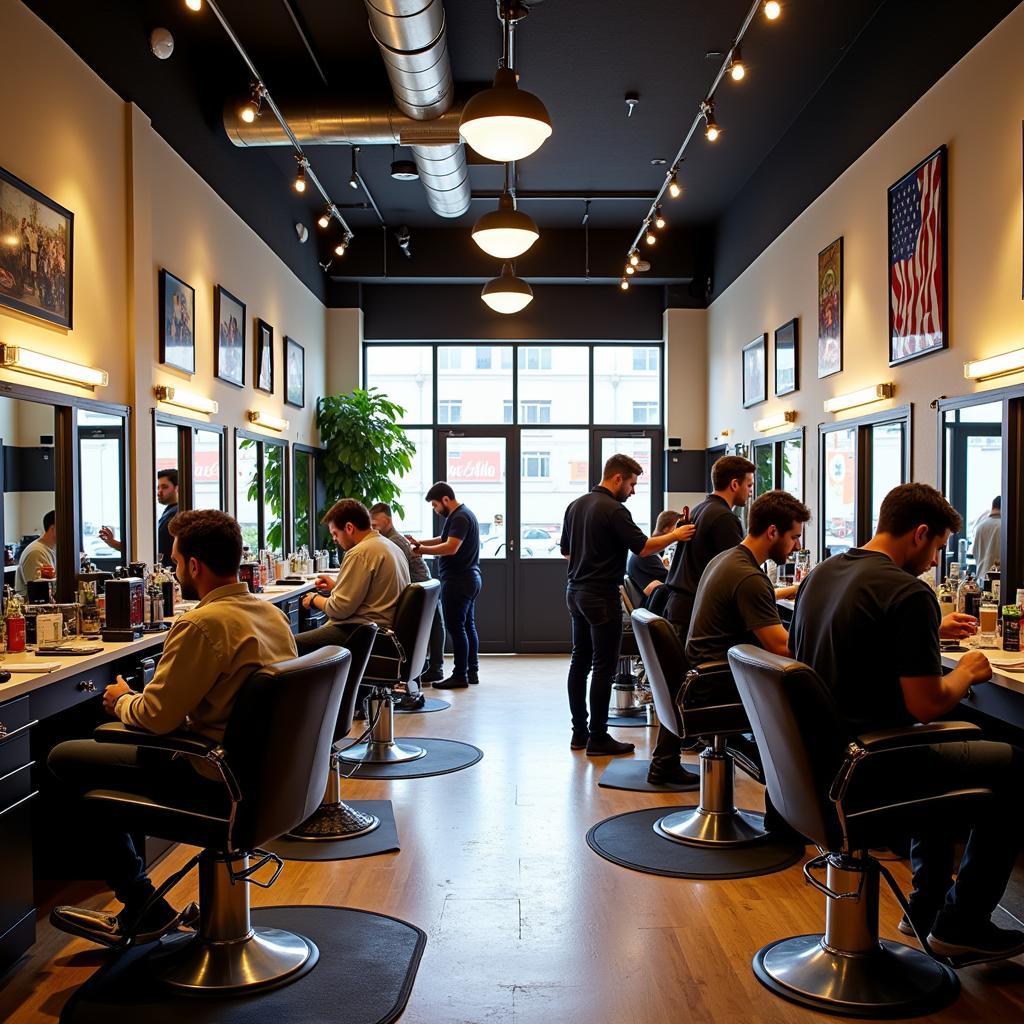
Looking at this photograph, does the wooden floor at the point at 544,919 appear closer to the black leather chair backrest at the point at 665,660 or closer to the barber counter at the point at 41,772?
the barber counter at the point at 41,772

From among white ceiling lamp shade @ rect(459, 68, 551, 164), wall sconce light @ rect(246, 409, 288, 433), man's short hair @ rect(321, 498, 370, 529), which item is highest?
white ceiling lamp shade @ rect(459, 68, 551, 164)

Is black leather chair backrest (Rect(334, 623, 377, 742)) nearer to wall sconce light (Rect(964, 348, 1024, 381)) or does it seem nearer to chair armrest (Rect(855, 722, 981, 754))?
chair armrest (Rect(855, 722, 981, 754))

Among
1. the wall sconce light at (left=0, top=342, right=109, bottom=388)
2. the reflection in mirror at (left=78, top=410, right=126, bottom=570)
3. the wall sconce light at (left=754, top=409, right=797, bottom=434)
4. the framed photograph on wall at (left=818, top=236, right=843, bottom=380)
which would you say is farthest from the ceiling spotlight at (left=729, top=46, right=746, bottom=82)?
the reflection in mirror at (left=78, top=410, right=126, bottom=570)

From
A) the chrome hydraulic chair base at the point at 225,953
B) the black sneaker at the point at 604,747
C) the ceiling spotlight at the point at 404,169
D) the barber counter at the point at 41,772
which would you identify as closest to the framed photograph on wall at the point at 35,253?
the barber counter at the point at 41,772

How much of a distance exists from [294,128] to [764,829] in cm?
489

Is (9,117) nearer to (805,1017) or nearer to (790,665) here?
(790,665)

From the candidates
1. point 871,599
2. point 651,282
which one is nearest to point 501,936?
point 871,599

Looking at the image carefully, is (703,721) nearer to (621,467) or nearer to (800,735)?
(800,735)

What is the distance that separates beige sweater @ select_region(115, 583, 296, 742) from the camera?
2.73 meters

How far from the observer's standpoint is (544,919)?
3.46 m

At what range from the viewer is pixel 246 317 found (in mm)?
7016

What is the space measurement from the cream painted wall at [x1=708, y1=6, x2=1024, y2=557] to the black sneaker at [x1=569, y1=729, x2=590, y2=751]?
6.71 ft

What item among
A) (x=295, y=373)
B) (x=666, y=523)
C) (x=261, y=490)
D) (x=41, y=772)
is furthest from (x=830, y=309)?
(x=41, y=772)

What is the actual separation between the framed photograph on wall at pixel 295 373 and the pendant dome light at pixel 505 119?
13.3ft
